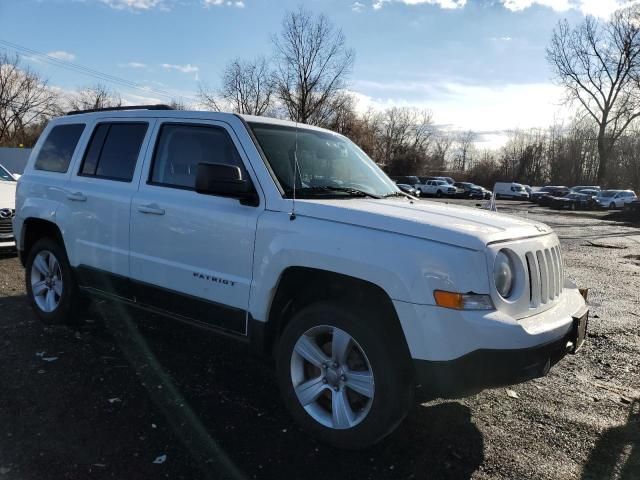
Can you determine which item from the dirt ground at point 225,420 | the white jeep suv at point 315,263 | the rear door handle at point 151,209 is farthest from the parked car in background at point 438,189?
the rear door handle at point 151,209

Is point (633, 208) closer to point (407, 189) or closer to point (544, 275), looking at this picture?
point (407, 189)

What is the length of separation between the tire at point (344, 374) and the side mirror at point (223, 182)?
89 cm

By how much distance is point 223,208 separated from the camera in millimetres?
3527

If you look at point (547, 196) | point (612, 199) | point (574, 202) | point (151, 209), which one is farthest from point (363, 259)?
point (612, 199)

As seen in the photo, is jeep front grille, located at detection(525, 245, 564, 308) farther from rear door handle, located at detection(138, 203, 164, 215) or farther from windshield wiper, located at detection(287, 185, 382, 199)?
rear door handle, located at detection(138, 203, 164, 215)

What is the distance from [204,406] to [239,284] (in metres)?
0.93

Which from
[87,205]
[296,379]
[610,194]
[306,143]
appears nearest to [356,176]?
[306,143]

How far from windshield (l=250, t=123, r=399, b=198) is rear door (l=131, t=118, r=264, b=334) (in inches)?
9.4

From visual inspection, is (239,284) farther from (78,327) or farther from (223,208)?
(78,327)

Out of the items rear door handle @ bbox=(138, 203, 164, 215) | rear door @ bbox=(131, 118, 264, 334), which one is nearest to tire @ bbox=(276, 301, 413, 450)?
Result: rear door @ bbox=(131, 118, 264, 334)

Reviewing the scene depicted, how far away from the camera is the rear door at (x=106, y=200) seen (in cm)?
418

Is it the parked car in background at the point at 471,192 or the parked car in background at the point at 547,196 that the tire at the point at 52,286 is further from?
the parked car in background at the point at 471,192

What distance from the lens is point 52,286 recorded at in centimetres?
509

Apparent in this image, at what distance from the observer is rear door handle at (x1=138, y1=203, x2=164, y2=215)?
3844mm
